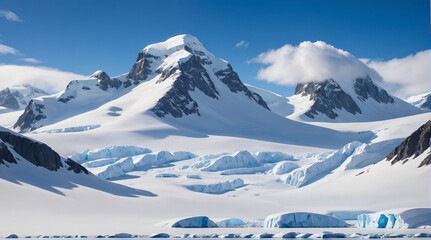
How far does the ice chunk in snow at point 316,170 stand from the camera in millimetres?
89438

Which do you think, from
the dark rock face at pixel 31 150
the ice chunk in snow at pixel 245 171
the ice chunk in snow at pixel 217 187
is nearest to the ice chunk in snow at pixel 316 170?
the ice chunk in snow at pixel 217 187

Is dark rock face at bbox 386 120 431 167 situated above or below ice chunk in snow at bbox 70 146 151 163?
below

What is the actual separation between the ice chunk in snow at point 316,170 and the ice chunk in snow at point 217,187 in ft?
28.3

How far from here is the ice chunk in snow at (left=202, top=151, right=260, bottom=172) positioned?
346 ft

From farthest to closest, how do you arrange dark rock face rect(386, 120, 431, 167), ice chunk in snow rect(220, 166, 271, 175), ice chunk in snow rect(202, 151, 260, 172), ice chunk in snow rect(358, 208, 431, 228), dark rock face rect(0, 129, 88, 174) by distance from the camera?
ice chunk in snow rect(202, 151, 260, 172) < ice chunk in snow rect(220, 166, 271, 175) < dark rock face rect(386, 120, 431, 167) < dark rock face rect(0, 129, 88, 174) < ice chunk in snow rect(358, 208, 431, 228)

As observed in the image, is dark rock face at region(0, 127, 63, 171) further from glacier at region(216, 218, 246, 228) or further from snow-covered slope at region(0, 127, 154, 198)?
glacier at region(216, 218, 246, 228)

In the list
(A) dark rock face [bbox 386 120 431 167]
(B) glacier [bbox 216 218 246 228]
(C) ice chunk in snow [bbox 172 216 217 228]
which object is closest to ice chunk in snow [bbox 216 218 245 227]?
(B) glacier [bbox 216 218 246 228]

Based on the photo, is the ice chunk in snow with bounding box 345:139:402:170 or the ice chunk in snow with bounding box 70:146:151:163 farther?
the ice chunk in snow with bounding box 70:146:151:163

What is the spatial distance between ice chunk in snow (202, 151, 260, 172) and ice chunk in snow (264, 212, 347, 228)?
170ft

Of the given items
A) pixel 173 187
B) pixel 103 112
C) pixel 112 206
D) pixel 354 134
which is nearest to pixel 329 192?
pixel 173 187

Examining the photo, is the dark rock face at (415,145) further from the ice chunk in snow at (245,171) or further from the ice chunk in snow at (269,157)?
the ice chunk in snow at (269,157)

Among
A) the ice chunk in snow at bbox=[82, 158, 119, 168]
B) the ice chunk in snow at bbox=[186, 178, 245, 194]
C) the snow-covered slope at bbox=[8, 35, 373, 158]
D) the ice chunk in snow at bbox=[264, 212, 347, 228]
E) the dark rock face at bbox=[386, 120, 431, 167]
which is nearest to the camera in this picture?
the ice chunk in snow at bbox=[264, 212, 347, 228]

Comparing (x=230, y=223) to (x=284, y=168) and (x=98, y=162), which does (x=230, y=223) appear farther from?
(x=98, y=162)

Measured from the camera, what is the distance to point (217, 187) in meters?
89.5
